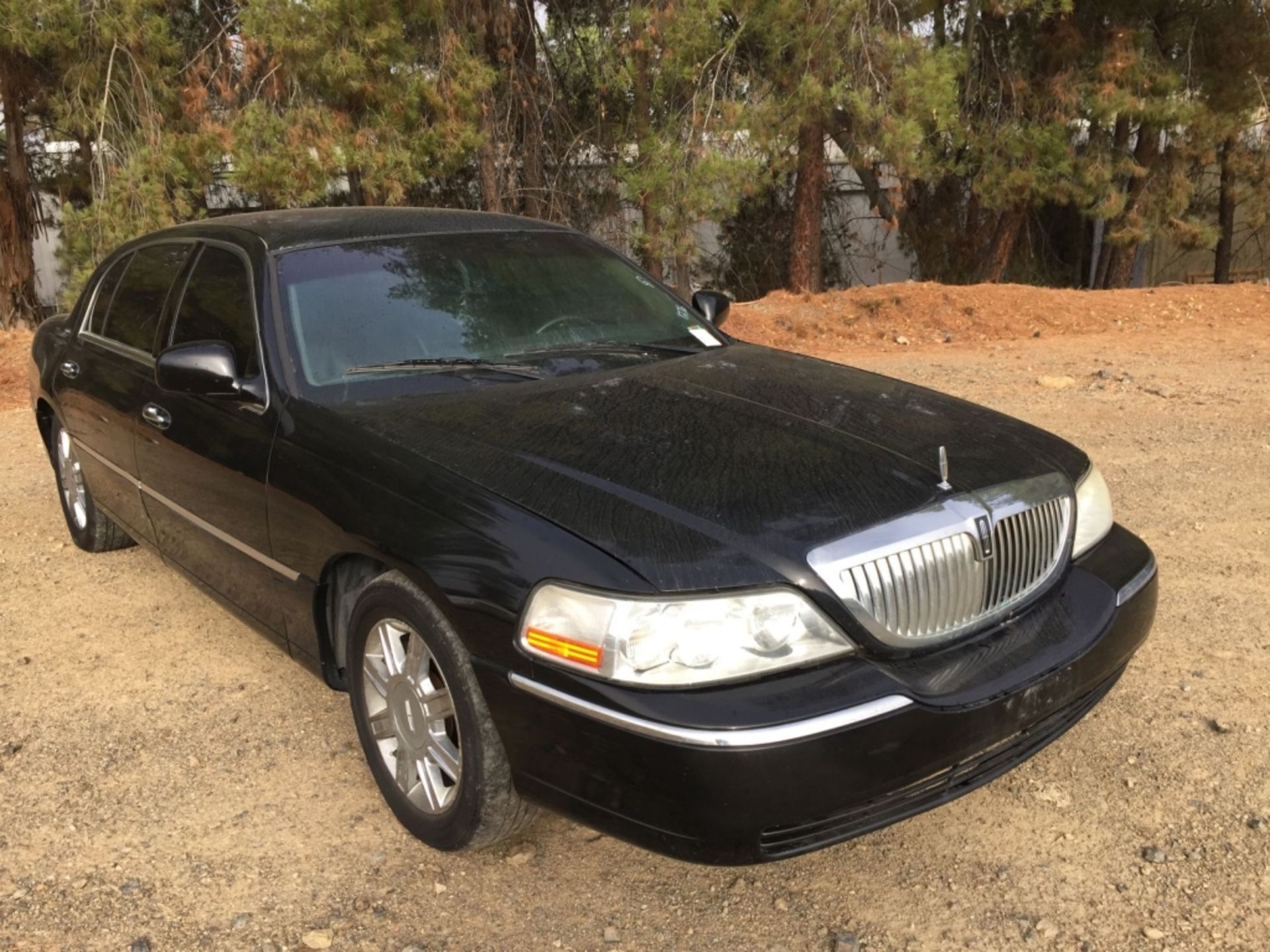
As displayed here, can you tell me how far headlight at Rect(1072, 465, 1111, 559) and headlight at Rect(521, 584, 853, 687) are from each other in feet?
3.45

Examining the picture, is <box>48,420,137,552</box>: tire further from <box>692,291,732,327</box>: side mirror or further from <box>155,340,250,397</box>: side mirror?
<box>692,291,732,327</box>: side mirror

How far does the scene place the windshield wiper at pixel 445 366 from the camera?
357 centimetres

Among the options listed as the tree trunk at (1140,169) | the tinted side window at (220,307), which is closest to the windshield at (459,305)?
the tinted side window at (220,307)

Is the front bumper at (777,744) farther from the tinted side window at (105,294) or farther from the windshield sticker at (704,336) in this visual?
the tinted side window at (105,294)

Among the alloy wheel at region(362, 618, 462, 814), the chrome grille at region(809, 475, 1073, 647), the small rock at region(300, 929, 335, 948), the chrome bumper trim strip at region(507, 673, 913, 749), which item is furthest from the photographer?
the alloy wheel at region(362, 618, 462, 814)

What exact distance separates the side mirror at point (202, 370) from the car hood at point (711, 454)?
0.46 metres

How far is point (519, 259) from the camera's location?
423 centimetres

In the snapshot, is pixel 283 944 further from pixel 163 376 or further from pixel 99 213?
pixel 99 213

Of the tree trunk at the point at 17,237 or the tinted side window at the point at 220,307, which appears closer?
the tinted side window at the point at 220,307

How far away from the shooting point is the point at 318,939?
9.20ft

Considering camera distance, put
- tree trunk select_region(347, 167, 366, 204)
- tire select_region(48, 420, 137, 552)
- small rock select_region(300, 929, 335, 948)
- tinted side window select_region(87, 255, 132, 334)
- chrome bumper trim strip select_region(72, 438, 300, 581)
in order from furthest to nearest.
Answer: tree trunk select_region(347, 167, 366, 204)
tire select_region(48, 420, 137, 552)
tinted side window select_region(87, 255, 132, 334)
chrome bumper trim strip select_region(72, 438, 300, 581)
small rock select_region(300, 929, 335, 948)

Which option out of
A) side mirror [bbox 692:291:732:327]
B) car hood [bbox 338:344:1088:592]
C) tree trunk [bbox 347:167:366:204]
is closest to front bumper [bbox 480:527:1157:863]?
car hood [bbox 338:344:1088:592]

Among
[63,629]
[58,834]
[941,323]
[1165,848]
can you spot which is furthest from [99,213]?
[1165,848]

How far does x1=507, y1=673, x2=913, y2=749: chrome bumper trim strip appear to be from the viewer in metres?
2.40
